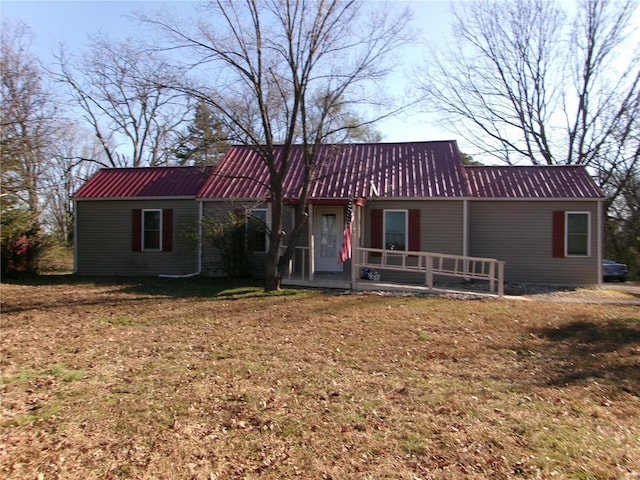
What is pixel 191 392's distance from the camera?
466cm

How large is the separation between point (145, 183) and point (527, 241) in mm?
12744

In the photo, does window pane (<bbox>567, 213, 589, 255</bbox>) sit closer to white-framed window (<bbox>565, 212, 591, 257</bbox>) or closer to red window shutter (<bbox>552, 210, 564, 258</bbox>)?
white-framed window (<bbox>565, 212, 591, 257</bbox>)

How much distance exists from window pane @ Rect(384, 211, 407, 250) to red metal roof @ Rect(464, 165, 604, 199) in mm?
2225

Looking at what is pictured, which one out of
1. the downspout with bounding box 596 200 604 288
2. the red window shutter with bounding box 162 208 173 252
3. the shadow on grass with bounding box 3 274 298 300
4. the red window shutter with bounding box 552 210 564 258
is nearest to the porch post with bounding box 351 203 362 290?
the shadow on grass with bounding box 3 274 298 300

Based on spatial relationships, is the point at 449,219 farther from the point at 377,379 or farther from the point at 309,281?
the point at 377,379

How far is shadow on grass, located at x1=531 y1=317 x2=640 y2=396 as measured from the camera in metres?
5.56

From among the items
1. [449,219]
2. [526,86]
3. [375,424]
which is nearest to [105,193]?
[449,219]

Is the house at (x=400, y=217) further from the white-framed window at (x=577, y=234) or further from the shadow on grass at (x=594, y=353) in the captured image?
the shadow on grass at (x=594, y=353)

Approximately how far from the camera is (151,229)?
1557 centimetres

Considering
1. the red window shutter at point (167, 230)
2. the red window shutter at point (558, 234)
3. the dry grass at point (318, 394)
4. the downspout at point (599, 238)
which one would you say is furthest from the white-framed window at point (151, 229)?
the downspout at point (599, 238)

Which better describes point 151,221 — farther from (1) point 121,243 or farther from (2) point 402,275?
(2) point 402,275

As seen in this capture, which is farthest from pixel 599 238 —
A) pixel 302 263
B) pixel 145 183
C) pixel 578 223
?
pixel 145 183

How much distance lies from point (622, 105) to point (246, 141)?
2275 cm

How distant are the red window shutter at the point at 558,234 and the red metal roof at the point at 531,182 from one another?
1.96ft
